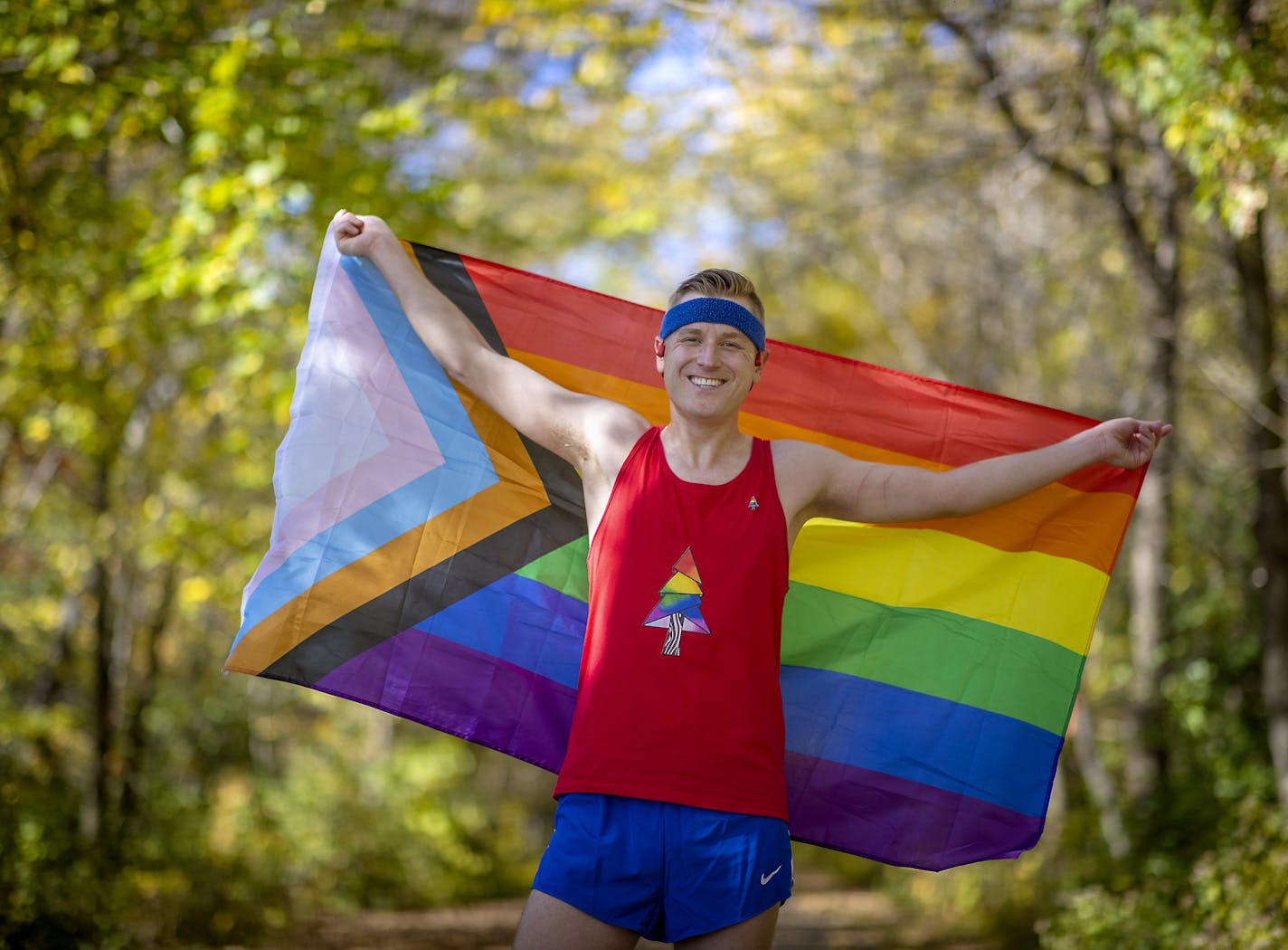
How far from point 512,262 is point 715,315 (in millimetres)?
10993

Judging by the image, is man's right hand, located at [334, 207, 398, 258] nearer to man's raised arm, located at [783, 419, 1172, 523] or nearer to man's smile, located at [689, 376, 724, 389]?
man's smile, located at [689, 376, 724, 389]

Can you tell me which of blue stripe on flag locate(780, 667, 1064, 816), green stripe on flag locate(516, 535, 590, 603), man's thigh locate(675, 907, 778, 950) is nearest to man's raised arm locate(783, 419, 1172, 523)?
blue stripe on flag locate(780, 667, 1064, 816)

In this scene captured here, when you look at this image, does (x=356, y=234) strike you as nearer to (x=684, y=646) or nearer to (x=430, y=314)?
(x=430, y=314)

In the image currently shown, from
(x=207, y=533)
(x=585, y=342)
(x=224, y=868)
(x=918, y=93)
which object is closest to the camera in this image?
(x=585, y=342)

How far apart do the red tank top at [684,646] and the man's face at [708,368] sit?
0.18m

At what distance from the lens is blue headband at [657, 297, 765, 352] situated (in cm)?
317

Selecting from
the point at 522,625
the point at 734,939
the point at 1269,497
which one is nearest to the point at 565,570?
the point at 522,625

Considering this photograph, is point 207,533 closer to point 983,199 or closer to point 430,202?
point 430,202

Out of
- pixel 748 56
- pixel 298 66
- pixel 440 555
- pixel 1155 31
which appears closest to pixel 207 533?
pixel 298 66

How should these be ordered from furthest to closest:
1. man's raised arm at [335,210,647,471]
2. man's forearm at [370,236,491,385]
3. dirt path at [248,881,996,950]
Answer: dirt path at [248,881,996,950]
man's forearm at [370,236,491,385]
man's raised arm at [335,210,647,471]

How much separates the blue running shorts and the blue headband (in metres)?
1.22

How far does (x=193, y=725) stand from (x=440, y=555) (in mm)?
10710

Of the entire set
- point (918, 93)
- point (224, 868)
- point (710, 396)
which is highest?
point (918, 93)

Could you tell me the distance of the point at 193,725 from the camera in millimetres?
13445
